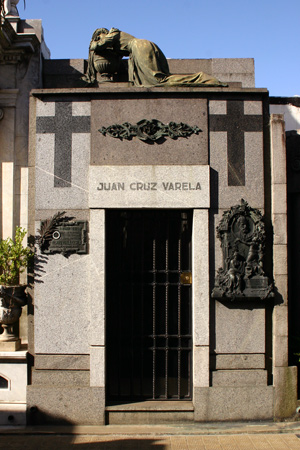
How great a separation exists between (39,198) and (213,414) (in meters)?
4.37

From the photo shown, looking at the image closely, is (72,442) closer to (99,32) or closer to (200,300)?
(200,300)

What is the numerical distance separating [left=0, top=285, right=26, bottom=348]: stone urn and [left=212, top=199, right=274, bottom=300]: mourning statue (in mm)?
3097

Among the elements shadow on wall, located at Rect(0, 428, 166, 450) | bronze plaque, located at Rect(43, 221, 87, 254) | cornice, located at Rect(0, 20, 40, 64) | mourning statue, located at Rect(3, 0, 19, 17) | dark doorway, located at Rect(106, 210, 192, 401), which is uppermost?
mourning statue, located at Rect(3, 0, 19, 17)

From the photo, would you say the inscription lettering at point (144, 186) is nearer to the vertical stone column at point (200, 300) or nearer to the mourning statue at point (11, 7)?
the vertical stone column at point (200, 300)

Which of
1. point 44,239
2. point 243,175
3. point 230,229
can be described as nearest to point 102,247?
point 44,239

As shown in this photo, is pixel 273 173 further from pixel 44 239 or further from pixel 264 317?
pixel 44 239

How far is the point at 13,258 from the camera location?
7.41 metres

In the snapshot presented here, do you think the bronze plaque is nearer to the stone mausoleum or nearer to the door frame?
the stone mausoleum

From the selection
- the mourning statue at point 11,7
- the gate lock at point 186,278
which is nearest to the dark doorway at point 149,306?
the gate lock at point 186,278

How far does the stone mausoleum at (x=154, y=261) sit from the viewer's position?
734cm

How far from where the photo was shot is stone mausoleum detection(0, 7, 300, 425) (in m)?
7.34

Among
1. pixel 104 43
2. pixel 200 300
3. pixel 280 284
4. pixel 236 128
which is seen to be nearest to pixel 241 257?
pixel 280 284

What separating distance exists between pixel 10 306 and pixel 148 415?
2.77 metres

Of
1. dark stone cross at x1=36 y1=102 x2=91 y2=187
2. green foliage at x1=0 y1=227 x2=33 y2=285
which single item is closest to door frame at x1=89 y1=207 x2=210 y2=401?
dark stone cross at x1=36 y1=102 x2=91 y2=187
